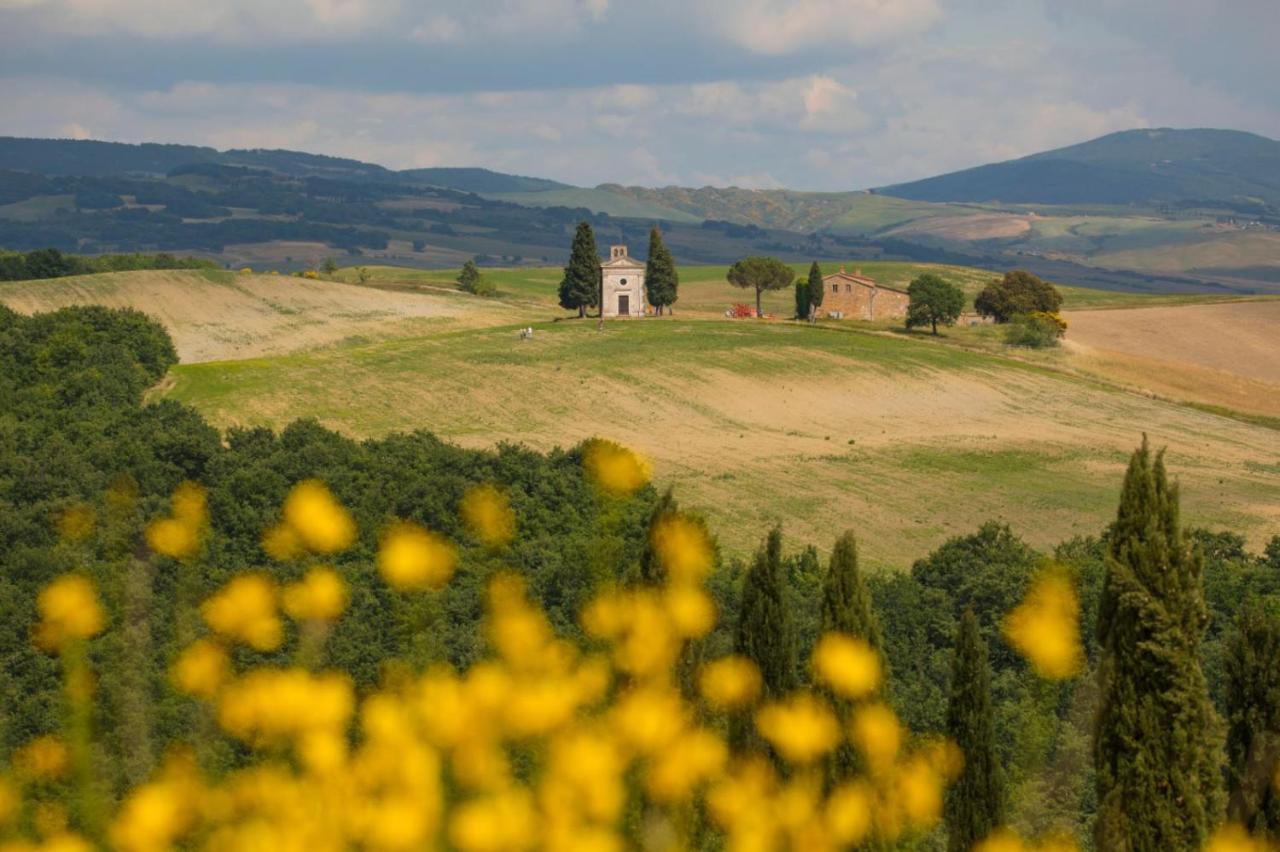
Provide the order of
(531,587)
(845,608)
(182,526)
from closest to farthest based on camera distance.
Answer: (845,608) < (182,526) < (531,587)

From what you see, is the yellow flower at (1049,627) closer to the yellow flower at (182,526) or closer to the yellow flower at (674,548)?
the yellow flower at (674,548)

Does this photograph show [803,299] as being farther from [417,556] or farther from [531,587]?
[417,556]

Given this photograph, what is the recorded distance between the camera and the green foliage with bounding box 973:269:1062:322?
137000 mm

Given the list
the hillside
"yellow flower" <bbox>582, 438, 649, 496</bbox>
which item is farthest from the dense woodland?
the hillside

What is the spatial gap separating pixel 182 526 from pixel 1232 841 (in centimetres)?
2920

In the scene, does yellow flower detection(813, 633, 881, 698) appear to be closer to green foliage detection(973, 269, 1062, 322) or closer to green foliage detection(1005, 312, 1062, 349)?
green foliage detection(1005, 312, 1062, 349)

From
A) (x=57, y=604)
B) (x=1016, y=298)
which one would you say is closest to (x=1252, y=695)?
(x=57, y=604)

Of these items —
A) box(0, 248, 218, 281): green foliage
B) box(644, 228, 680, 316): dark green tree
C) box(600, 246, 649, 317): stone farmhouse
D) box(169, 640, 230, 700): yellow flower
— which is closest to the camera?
box(169, 640, 230, 700): yellow flower

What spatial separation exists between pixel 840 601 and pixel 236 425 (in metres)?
55.6

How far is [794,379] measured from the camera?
305 feet

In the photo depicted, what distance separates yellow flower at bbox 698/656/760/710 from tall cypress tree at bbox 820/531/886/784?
2.45 metres

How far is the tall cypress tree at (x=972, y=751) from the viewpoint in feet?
76.0

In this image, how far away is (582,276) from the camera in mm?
117000

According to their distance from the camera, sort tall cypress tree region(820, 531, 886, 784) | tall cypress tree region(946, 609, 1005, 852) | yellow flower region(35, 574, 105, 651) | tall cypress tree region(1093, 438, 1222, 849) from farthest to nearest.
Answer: yellow flower region(35, 574, 105, 651)
tall cypress tree region(946, 609, 1005, 852)
tall cypress tree region(820, 531, 886, 784)
tall cypress tree region(1093, 438, 1222, 849)
